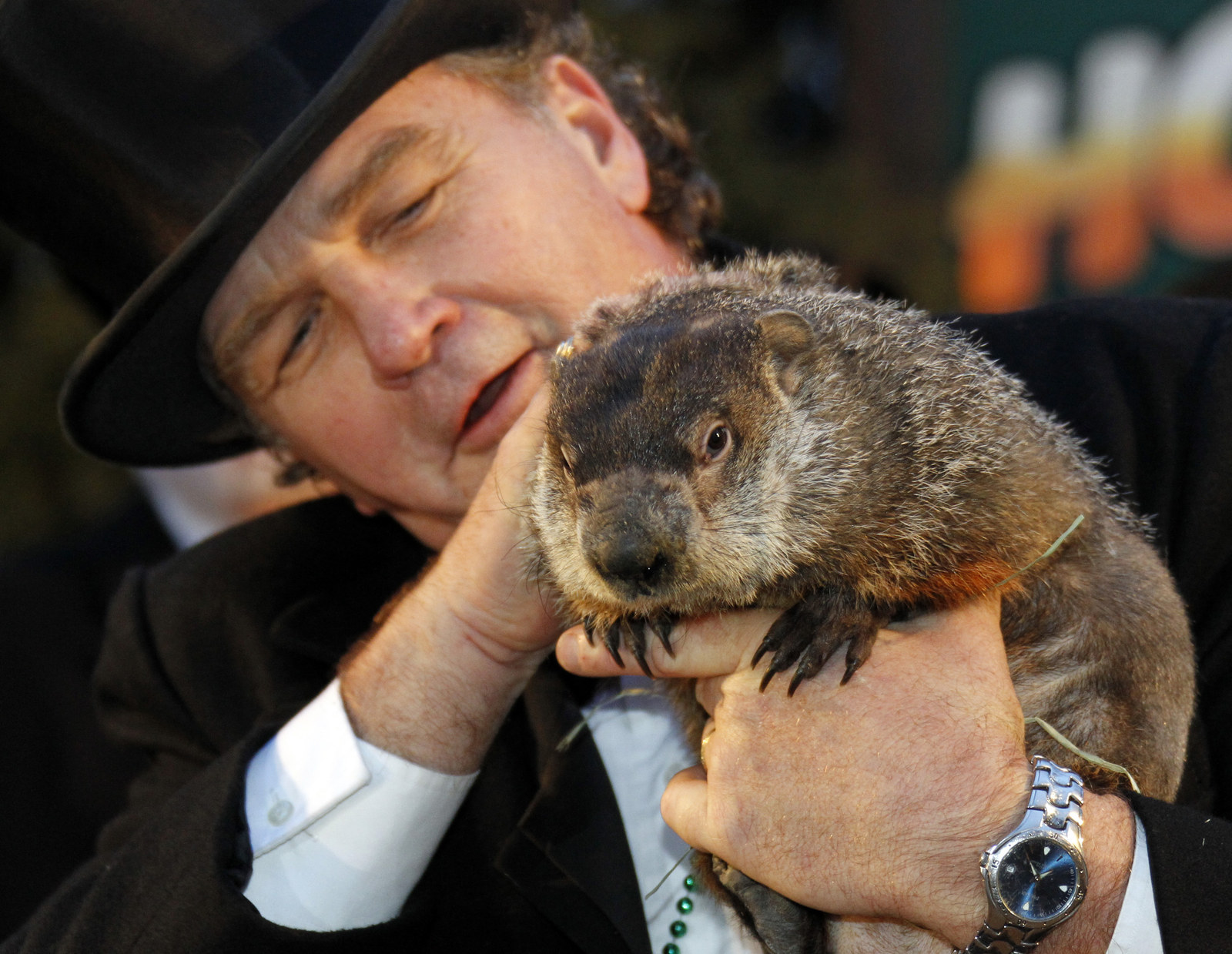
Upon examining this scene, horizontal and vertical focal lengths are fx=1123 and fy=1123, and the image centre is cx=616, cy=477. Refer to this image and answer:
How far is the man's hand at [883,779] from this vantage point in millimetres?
2119

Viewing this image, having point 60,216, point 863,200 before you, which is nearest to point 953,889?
point 60,216

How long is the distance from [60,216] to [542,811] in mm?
2038

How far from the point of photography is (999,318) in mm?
3209

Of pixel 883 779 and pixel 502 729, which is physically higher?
pixel 883 779

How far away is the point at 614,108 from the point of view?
151 inches

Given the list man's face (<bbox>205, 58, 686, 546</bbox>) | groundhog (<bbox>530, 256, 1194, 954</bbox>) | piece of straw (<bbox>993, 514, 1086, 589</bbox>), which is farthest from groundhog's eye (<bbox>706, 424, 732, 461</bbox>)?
man's face (<bbox>205, 58, 686, 546</bbox>)

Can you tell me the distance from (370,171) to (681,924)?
2.04 meters

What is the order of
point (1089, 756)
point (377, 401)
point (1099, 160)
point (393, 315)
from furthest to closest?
1. point (1099, 160)
2. point (377, 401)
3. point (393, 315)
4. point (1089, 756)

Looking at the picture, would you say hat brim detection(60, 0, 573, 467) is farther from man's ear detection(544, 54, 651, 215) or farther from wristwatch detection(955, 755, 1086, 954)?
wristwatch detection(955, 755, 1086, 954)

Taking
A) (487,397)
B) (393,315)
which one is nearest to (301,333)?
(393,315)

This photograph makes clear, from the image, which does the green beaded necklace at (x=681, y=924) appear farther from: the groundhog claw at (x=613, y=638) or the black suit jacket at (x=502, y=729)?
the groundhog claw at (x=613, y=638)

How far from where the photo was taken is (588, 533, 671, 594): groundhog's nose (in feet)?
6.75

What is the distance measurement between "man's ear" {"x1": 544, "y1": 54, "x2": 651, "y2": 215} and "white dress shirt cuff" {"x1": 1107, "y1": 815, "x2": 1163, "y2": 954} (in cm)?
216

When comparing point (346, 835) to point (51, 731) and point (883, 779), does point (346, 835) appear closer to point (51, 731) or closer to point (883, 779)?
point (883, 779)
